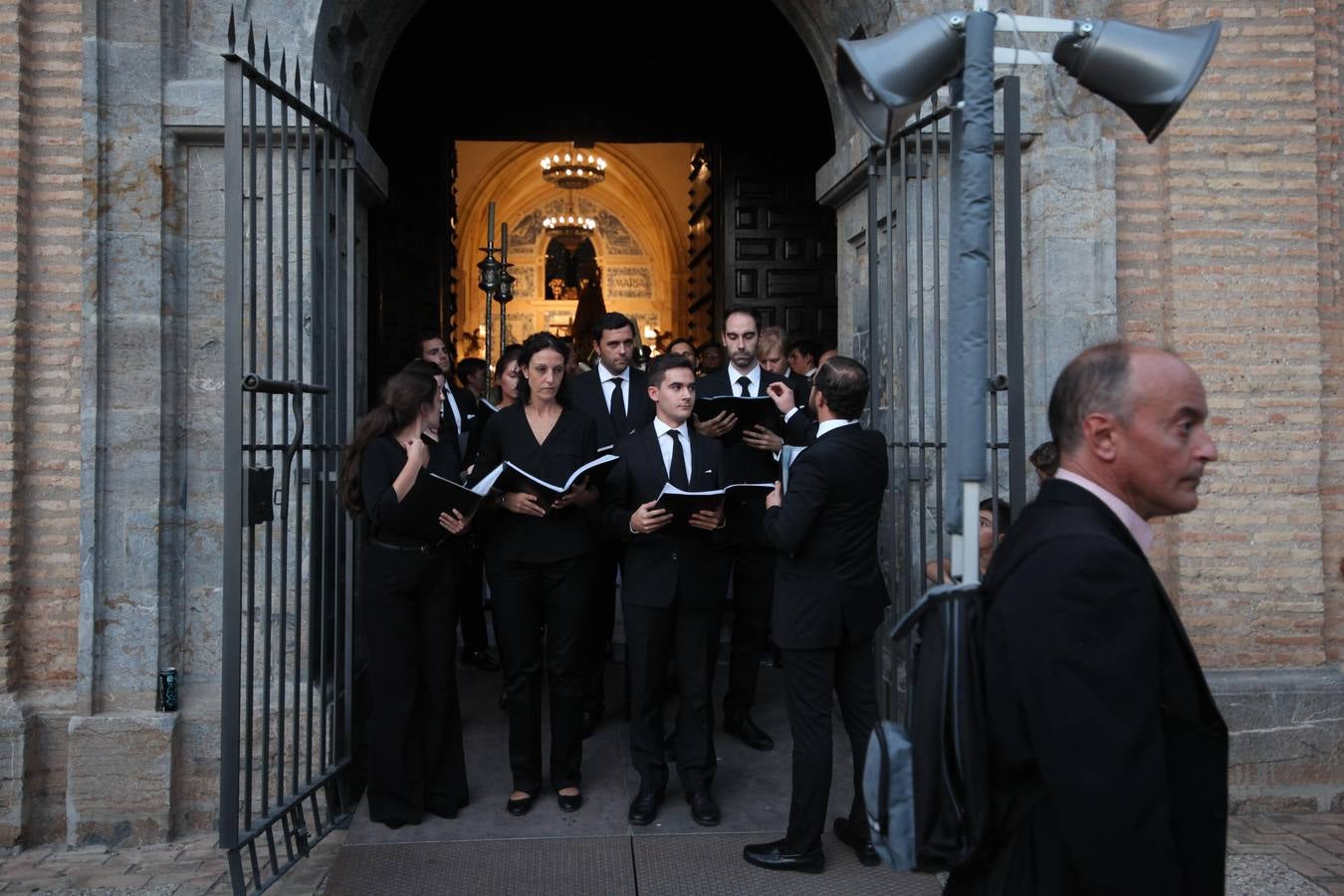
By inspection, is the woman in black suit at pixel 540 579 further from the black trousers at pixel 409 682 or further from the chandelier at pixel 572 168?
the chandelier at pixel 572 168

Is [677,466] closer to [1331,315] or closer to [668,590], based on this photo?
[668,590]

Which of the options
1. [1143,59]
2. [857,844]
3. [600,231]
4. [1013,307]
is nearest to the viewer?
[1143,59]

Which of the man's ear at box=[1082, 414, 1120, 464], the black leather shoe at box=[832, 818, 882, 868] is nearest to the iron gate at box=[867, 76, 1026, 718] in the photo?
the man's ear at box=[1082, 414, 1120, 464]

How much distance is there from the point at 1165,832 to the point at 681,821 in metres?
3.60

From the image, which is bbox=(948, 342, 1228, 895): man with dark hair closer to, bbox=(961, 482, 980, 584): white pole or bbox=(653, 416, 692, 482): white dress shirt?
bbox=(961, 482, 980, 584): white pole

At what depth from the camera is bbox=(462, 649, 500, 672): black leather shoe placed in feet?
24.3

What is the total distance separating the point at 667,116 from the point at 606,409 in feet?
19.9

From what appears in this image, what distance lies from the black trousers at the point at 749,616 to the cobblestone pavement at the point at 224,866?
7.25ft

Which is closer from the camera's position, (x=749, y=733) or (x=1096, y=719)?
(x=1096, y=719)

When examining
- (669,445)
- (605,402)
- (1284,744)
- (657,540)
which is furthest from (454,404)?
(1284,744)

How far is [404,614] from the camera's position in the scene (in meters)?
5.15

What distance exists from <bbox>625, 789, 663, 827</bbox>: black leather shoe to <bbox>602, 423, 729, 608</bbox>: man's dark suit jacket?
3.00 feet

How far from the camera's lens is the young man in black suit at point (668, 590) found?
16.6ft

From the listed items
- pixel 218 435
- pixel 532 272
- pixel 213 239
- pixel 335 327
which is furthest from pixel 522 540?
pixel 532 272
